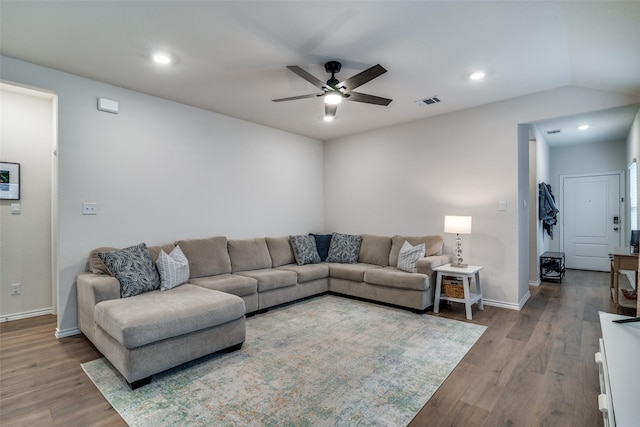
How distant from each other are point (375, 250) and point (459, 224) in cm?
139

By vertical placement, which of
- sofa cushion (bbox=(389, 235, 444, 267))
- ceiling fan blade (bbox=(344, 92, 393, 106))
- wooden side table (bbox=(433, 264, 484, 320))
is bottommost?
wooden side table (bbox=(433, 264, 484, 320))

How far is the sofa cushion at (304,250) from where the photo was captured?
16.3ft

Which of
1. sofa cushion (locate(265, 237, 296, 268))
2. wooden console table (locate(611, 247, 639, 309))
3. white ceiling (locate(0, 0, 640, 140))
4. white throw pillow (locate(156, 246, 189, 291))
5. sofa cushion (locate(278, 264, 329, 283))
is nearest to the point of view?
white ceiling (locate(0, 0, 640, 140))

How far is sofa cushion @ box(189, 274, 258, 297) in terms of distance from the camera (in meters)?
3.56

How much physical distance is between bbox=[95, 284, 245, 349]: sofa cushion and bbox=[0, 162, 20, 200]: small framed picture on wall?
223cm

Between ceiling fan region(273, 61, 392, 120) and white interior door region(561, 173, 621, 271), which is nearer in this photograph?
ceiling fan region(273, 61, 392, 120)

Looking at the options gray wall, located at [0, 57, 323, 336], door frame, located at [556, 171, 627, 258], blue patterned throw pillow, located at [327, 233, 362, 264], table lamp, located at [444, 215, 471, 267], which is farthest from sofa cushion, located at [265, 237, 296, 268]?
door frame, located at [556, 171, 627, 258]

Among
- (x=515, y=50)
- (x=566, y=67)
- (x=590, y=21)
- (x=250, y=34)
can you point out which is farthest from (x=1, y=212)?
(x=566, y=67)

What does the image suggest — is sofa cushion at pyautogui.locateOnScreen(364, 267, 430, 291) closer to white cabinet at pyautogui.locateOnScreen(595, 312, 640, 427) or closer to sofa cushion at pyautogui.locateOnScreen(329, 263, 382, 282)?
sofa cushion at pyautogui.locateOnScreen(329, 263, 382, 282)

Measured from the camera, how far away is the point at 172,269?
3412 mm

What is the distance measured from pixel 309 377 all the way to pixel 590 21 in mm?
3403

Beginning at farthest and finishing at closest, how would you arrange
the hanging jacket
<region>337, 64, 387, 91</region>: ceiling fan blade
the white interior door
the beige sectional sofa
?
the white interior door
the hanging jacket
<region>337, 64, 387, 91</region>: ceiling fan blade
the beige sectional sofa

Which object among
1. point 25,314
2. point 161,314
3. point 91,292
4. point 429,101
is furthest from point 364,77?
point 25,314

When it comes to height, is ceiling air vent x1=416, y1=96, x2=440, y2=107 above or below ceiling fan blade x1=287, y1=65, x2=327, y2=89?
above
